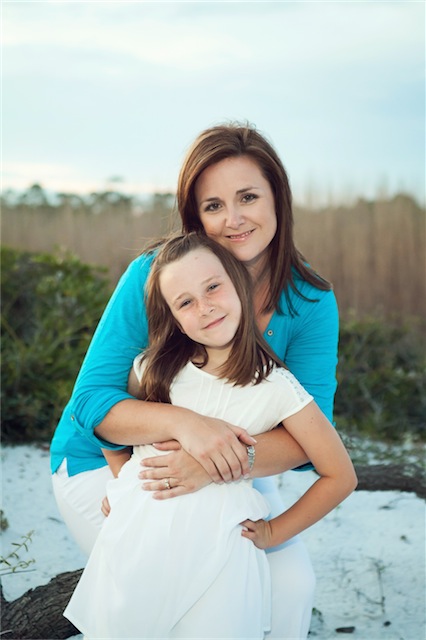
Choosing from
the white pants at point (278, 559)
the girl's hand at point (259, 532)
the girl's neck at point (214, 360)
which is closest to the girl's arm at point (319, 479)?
the girl's hand at point (259, 532)

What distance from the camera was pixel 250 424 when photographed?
2439 mm

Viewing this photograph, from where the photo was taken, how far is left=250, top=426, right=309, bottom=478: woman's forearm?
94.6 inches

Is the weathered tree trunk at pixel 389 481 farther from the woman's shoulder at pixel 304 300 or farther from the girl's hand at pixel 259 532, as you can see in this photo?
the girl's hand at pixel 259 532

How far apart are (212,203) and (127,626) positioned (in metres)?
1.35

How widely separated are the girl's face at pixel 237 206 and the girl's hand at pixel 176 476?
72 cm

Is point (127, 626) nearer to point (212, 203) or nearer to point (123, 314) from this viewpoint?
point (123, 314)

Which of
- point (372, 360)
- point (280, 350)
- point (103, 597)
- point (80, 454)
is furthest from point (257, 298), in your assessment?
point (372, 360)

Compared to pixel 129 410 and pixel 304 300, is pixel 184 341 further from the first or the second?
pixel 304 300

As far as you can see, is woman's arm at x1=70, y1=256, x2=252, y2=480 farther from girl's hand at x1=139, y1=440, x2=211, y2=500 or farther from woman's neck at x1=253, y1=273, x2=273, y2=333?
woman's neck at x1=253, y1=273, x2=273, y2=333

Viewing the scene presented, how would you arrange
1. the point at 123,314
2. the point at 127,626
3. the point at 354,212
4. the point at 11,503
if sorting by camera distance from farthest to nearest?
the point at 354,212, the point at 11,503, the point at 123,314, the point at 127,626

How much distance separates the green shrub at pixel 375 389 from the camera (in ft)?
19.3

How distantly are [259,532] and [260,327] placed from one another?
0.71 m

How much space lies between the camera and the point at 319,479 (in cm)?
241

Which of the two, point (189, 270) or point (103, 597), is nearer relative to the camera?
point (103, 597)
